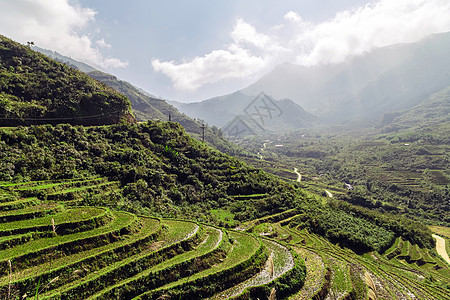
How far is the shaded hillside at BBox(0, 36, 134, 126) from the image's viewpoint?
3712 centimetres

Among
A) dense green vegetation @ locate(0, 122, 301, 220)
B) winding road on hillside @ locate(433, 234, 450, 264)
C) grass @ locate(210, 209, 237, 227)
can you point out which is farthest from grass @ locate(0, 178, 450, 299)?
winding road on hillside @ locate(433, 234, 450, 264)

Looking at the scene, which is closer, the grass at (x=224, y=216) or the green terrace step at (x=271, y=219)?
the grass at (x=224, y=216)

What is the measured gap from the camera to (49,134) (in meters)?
35.4

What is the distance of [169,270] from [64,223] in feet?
31.3

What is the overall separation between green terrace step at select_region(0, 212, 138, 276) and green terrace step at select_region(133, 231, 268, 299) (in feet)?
20.0

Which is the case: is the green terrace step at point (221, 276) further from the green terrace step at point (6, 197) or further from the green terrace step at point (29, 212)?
the green terrace step at point (6, 197)

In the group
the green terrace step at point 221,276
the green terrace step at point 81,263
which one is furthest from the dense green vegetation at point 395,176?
the green terrace step at point 81,263

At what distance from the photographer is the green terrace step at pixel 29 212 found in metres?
17.7

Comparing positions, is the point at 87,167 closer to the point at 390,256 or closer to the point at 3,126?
the point at 3,126

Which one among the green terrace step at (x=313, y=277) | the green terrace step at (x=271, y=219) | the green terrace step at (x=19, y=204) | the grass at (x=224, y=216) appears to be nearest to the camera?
the green terrace step at (x=313, y=277)

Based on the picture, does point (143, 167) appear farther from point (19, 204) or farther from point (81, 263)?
point (81, 263)

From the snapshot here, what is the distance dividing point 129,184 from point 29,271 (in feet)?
75.2

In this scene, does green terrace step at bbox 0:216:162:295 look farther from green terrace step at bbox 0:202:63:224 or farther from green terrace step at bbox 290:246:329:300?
green terrace step at bbox 290:246:329:300

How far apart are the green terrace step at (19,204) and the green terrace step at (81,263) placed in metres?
9.58
